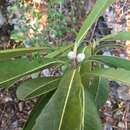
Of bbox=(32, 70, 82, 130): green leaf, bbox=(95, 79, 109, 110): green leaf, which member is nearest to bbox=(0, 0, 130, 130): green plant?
bbox=(32, 70, 82, 130): green leaf

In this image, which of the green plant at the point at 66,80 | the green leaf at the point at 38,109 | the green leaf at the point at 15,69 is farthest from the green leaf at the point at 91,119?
the green leaf at the point at 38,109

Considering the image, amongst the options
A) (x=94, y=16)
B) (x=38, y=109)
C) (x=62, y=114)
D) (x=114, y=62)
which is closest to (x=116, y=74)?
(x=114, y=62)

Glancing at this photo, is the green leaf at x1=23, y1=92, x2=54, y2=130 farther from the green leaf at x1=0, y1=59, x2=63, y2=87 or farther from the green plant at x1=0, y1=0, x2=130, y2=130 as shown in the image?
the green leaf at x1=0, y1=59, x2=63, y2=87

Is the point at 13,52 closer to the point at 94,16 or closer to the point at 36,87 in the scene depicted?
the point at 36,87

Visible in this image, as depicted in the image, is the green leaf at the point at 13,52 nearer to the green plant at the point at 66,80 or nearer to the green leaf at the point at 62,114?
the green plant at the point at 66,80

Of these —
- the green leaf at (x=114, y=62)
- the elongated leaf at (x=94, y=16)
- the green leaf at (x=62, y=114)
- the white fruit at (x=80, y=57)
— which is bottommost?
the green leaf at (x=62, y=114)

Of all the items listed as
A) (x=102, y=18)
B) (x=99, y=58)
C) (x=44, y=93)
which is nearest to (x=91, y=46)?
(x=99, y=58)
